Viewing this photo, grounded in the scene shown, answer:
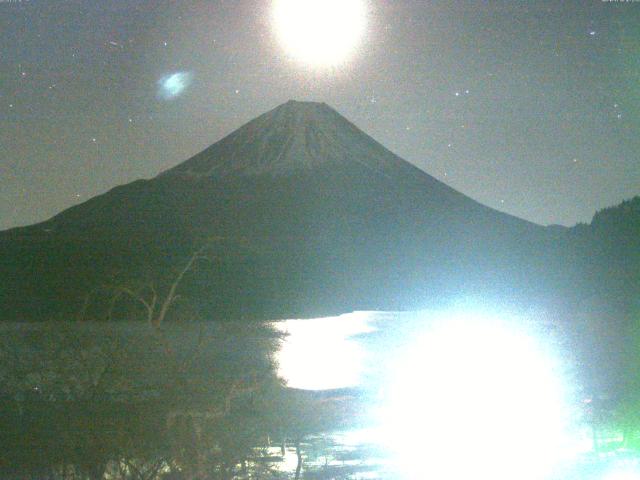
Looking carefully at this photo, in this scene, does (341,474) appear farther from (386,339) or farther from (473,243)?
(473,243)

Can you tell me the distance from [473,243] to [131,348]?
428 feet

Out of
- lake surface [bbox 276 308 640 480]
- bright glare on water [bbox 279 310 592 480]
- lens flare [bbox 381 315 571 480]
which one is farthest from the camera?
bright glare on water [bbox 279 310 592 480]

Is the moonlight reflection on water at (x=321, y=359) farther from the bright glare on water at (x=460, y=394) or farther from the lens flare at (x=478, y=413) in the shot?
the lens flare at (x=478, y=413)

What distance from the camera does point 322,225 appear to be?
14750 centimetres

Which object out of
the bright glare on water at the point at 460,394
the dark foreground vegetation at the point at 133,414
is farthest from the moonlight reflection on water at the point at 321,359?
the dark foreground vegetation at the point at 133,414

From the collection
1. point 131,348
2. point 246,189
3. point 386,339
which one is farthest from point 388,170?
point 131,348

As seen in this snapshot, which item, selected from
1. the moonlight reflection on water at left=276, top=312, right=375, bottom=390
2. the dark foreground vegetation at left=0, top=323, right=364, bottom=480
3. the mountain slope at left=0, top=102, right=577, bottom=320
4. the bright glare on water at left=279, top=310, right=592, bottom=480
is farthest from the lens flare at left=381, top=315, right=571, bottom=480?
the mountain slope at left=0, top=102, right=577, bottom=320

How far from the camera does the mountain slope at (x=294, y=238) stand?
245 feet

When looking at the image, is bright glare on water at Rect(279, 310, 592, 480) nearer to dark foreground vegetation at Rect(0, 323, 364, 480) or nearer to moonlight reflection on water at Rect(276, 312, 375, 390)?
moonlight reflection on water at Rect(276, 312, 375, 390)

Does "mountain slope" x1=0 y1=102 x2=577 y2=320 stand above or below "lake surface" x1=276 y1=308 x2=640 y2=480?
above

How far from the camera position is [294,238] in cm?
13788

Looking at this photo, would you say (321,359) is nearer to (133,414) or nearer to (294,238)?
(133,414)

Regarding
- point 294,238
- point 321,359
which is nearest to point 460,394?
point 321,359

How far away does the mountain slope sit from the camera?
2936 inches
